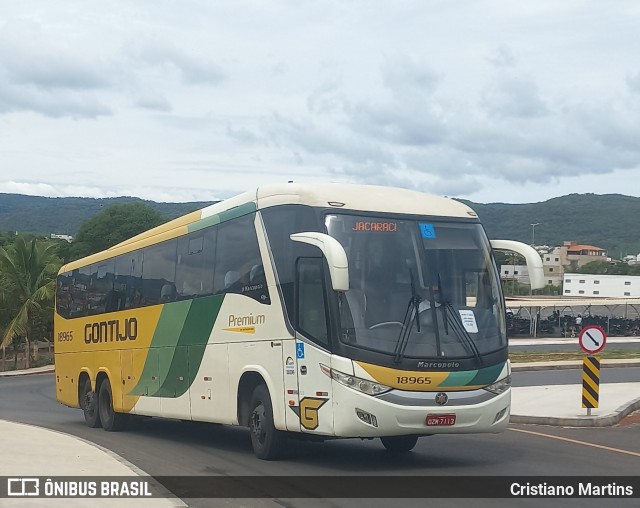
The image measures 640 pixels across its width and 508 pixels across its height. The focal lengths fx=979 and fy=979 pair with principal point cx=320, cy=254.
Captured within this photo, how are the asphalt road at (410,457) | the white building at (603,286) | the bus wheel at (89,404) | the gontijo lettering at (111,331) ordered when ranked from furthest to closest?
the white building at (603,286)
the bus wheel at (89,404)
the gontijo lettering at (111,331)
the asphalt road at (410,457)

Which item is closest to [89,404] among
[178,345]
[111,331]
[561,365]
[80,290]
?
[111,331]

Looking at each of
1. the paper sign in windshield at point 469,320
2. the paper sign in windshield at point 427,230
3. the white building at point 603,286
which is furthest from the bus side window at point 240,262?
the white building at point 603,286

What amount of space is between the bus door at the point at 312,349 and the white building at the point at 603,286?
99.1 metres

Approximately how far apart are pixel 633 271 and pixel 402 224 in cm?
13843

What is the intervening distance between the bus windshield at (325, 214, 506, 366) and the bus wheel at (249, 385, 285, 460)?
6.65 feet

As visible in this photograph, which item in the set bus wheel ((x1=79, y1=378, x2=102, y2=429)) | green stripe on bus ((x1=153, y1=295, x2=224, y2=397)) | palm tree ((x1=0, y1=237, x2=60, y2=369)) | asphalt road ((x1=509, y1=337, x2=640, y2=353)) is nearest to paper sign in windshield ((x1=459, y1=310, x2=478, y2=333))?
green stripe on bus ((x1=153, y1=295, x2=224, y2=397))

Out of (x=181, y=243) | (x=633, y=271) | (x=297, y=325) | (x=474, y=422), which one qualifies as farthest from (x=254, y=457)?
(x=633, y=271)

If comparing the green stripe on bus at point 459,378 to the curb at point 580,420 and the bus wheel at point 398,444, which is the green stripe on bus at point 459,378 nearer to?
the bus wheel at point 398,444

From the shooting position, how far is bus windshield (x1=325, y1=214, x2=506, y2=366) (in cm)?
1197

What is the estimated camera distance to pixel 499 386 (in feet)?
41.4

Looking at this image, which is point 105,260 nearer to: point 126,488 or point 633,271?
point 126,488

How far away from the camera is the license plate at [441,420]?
11.9m

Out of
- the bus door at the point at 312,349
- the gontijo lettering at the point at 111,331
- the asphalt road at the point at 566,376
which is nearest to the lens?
the bus door at the point at 312,349

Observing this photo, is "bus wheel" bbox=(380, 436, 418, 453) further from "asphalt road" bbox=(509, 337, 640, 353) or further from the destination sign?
"asphalt road" bbox=(509, 337, 640, 353)
